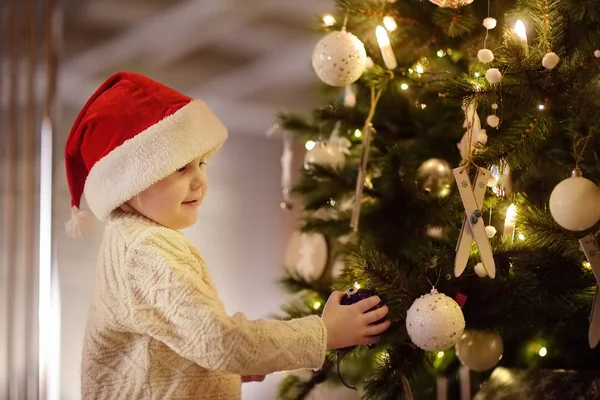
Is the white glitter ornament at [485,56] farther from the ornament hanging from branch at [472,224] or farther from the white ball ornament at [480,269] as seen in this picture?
the white ball ornament at [480,269]

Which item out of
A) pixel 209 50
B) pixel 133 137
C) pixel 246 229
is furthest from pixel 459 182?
pixel 209 50

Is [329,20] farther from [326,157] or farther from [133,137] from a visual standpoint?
[133,137]

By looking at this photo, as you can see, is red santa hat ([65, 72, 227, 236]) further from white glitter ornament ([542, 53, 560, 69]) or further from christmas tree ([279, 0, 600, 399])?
white glitter ornament ([542, 53, 560, 69])

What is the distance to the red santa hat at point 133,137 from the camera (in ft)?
3.70

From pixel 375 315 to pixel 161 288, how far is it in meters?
0.31

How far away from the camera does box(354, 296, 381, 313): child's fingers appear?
3.69 ft

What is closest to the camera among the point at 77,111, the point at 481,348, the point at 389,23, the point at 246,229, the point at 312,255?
the point at 481,348

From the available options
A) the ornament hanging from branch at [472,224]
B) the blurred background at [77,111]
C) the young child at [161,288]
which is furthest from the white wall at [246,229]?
the ornament hanging from branch at [472,224]

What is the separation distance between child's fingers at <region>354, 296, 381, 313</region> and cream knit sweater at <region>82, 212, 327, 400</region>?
64mm

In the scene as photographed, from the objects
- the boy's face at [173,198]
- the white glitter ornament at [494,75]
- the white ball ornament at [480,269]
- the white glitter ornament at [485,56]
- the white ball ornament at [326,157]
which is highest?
the white glitter ornament at [485,56]

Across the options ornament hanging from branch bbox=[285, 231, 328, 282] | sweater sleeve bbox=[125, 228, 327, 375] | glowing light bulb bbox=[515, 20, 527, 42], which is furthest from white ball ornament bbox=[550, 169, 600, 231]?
ornament hanging from branch bbox=[285, 231, 328, 282]

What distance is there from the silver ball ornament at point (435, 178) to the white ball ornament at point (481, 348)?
30cm

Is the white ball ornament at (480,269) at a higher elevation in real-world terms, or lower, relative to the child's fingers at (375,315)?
higher

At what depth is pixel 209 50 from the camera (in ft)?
7.27
